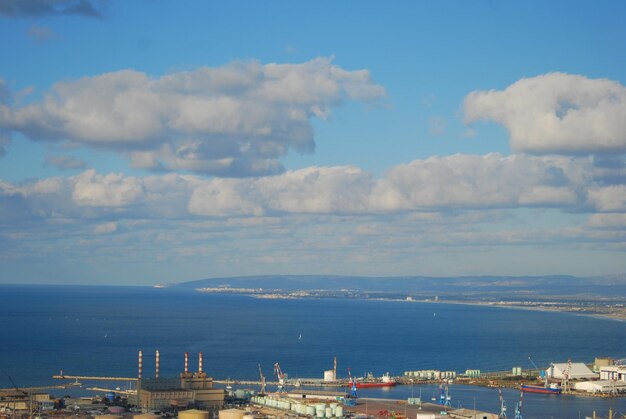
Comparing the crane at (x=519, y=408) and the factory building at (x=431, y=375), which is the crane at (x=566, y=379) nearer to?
the crane at (x=519, y=408)

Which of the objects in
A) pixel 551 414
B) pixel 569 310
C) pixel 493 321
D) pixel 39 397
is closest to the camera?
pixel 39 397

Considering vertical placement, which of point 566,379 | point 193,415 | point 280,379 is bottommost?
point 566,379

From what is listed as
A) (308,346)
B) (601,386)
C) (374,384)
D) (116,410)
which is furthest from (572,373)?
(116,410)

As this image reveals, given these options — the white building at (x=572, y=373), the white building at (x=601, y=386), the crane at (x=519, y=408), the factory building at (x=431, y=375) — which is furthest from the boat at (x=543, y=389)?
the factory building at (x=431, y=375)

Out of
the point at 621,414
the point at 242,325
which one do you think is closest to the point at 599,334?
the point at 242,325

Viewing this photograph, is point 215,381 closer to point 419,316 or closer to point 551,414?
point 551,414

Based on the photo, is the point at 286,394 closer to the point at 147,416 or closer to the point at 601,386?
the point at 147,416

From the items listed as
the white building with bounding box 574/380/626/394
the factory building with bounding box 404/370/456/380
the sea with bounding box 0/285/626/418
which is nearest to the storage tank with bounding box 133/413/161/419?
the sea with bounding box 0/285/626/418
